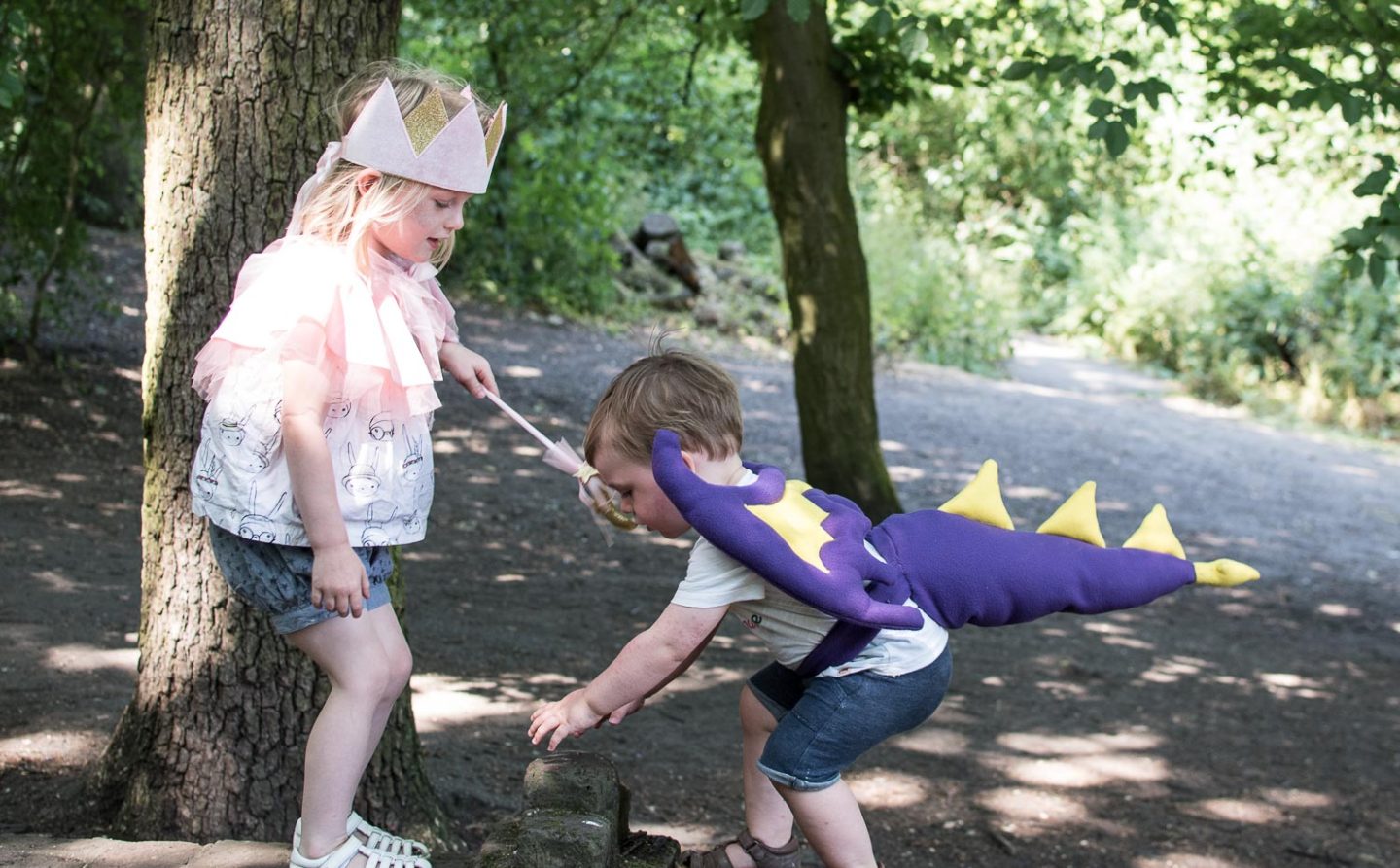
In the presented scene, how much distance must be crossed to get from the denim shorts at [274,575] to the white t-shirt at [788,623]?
0.63m

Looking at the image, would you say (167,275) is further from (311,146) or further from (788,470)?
(788,470)

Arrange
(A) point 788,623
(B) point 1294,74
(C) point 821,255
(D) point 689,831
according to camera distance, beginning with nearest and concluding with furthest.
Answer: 1. (A) point 788,623
2. (D) point 689,831
3. (B) point 1294,74
4. (C) point 821,255

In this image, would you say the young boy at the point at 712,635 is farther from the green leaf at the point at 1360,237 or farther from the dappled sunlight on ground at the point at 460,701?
the green leaf at the point at 1360,237

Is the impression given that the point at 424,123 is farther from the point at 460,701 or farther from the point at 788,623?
the point at 460,701

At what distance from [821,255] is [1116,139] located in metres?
2.61

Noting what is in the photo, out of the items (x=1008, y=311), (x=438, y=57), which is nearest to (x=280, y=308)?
(x=438, y=57)

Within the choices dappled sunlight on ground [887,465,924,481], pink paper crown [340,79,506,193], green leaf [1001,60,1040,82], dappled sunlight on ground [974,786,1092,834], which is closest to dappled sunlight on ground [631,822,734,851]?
dappled sunlight on ground [974,786,1092,834]

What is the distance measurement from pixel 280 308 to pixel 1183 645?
5.58 metres

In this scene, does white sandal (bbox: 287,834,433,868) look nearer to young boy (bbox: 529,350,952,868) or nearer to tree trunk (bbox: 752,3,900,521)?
young boy (bbox: 529,350,952,868)

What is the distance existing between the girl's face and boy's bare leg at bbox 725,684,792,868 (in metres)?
1.06

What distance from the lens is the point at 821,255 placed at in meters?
7.48

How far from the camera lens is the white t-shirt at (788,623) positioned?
2355 millimetres

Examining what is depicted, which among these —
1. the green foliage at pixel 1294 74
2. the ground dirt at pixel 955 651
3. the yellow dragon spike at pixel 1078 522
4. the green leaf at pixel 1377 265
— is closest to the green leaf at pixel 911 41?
the green foliage at pixel 1294 74

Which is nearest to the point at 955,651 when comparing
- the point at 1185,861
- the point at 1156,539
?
the point at 1185,861
